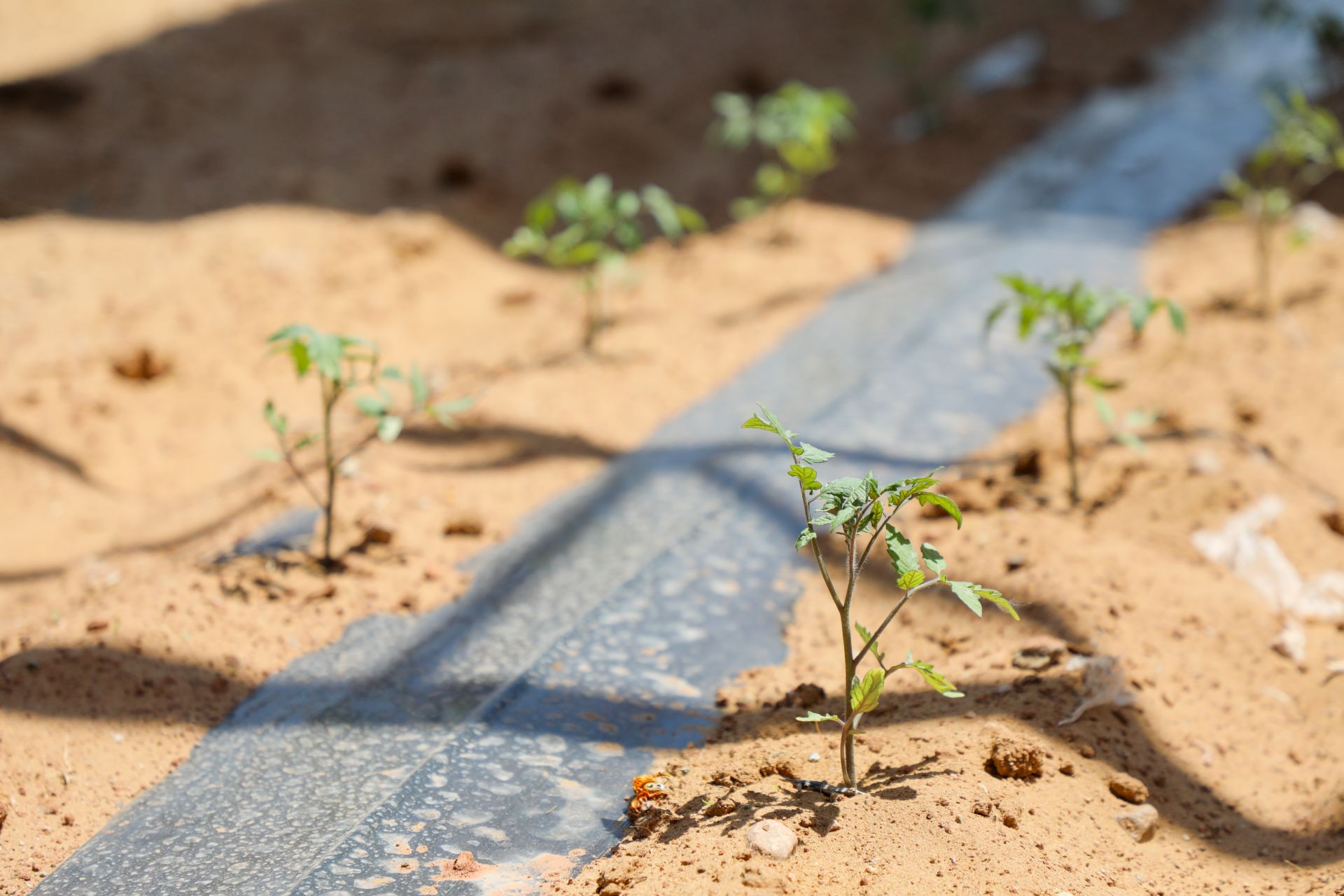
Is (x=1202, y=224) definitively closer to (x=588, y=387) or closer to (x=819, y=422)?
(x=819, y=422)

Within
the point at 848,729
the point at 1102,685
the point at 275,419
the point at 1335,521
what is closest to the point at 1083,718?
the point at 1102,685

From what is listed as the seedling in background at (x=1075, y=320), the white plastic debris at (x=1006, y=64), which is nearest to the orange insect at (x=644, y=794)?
the seedling in background at (x=1075, y=320)

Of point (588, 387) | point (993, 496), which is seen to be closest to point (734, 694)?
point (993, 496)

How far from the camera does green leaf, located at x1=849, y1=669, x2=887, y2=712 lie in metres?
1.97

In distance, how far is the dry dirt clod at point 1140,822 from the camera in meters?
2.15

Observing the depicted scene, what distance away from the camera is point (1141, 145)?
6.82 m

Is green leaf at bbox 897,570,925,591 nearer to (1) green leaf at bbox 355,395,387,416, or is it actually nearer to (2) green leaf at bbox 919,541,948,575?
(2) green leaf at bbox 919,541,948,575

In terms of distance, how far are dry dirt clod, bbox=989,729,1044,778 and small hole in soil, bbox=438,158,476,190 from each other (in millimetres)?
5138

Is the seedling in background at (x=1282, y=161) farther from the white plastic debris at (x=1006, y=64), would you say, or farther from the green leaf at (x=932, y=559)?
the green leaf at (x=932, y=559)

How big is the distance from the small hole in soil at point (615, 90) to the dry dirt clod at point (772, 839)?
6.21 m

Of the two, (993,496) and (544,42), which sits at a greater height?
(544,42)

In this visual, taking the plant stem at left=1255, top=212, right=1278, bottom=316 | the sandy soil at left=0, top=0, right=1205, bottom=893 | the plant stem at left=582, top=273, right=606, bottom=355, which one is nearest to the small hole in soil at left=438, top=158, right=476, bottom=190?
the sandy soil at left=0, top=0, right=1205, bottom=893

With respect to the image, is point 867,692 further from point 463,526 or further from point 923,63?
point 923,63

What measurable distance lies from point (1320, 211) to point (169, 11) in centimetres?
724
